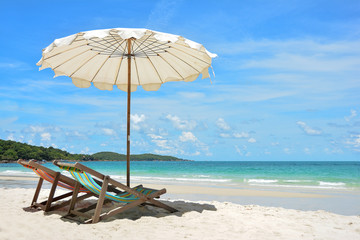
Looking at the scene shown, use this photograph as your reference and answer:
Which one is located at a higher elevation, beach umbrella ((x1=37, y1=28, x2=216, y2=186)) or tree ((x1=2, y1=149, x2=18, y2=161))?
beach umbrella ((x1=37, y1=28, x2=216, y2=186))

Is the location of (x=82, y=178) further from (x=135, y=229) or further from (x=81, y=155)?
(x=81, y=155)

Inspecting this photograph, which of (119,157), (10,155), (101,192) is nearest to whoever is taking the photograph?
(101,192)

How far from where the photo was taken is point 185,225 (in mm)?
4465

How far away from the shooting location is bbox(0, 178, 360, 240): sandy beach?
3.94m

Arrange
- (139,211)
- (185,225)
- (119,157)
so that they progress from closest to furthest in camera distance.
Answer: (185,225), (139,211), (119,157)

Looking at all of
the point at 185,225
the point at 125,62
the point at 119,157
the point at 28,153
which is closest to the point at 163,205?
the point at 185,225

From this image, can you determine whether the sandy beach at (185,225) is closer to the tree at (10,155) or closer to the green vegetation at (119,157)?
the tree at (10,155)

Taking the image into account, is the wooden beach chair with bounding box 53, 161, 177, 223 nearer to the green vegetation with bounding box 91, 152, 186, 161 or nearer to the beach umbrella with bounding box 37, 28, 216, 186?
the beach umbrella with bounding box 37, 28, 216, 186

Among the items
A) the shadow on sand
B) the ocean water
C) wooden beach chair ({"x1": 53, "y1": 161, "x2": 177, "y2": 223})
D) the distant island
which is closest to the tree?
the distant island

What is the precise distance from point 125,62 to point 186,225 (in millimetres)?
3320

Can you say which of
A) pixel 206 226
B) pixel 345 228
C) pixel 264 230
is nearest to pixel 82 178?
pixel 206 226

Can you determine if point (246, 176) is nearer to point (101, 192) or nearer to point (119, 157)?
point (101, 192)

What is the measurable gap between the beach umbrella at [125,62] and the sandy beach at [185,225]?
40.2 inches

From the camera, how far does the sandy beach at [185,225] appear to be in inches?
155
